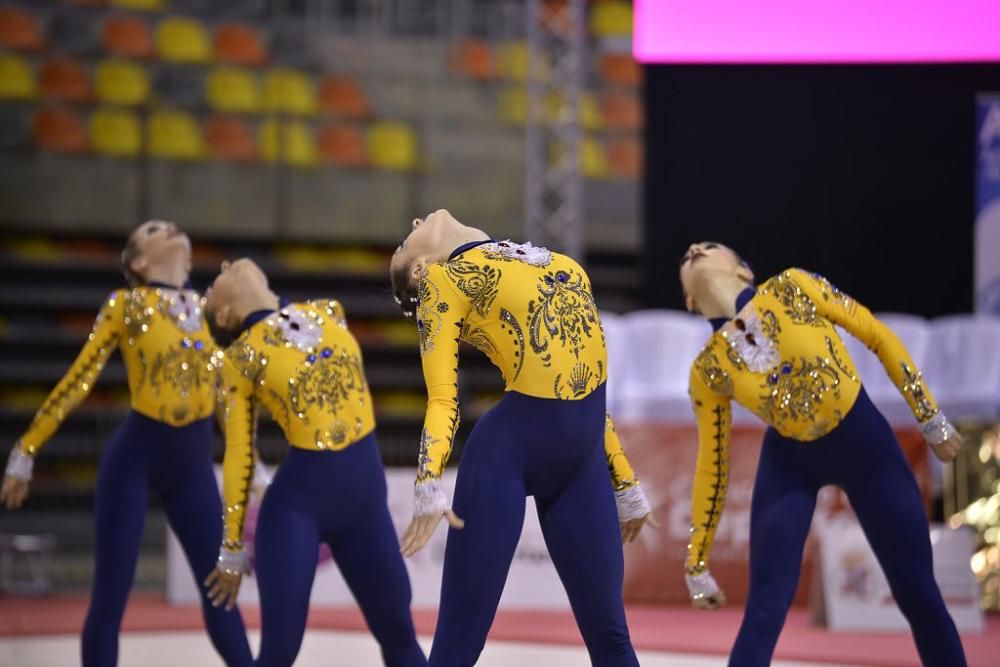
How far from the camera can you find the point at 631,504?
3.41 m

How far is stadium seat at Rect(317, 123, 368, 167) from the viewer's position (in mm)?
12312

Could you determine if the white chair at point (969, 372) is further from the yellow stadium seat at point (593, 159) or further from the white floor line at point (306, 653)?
the yellow stadium seat at point (593, 159)

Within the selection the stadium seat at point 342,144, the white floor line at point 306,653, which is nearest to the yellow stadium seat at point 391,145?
the stadium seat at point 342,144

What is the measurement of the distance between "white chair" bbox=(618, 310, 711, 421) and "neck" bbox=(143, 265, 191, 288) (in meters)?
3.83

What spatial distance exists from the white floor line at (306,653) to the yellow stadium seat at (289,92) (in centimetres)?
689

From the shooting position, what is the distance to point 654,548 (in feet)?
25.4

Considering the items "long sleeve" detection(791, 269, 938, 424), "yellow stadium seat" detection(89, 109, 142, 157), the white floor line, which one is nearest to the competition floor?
the white floor line

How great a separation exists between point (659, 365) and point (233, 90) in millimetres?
5970

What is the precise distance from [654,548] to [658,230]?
2991mm

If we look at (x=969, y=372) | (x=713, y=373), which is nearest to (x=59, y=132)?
(x=969, y=372)

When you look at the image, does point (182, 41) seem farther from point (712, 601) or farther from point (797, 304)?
point (712, 601)

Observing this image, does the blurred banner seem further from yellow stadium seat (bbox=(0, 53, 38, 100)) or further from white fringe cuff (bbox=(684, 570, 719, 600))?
yellow stadium seat (bbox=(0, 53, 38, 100))

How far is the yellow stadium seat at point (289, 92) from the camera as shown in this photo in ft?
40.6

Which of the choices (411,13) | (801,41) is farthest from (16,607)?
(411,13)
